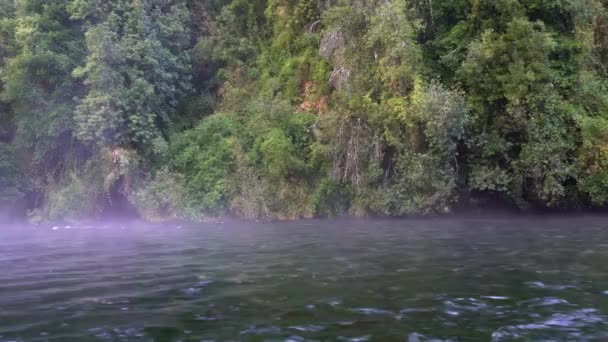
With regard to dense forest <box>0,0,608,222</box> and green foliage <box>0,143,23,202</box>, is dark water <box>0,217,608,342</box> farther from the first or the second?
green foliage <box>0,143,23,202</box>

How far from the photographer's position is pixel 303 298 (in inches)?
316

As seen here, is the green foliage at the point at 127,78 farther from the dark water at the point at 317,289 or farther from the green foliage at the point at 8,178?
the dark water at the point at 317,289

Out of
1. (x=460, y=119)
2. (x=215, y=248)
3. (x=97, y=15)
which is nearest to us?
(x=215, y=248)

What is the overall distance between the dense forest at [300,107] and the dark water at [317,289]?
6608 millimetres

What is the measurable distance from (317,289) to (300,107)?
65.8 feet

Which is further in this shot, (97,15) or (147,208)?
(97,15)

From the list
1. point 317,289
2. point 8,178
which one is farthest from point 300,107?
point 317,289

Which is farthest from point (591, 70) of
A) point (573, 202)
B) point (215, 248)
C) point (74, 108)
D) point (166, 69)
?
point (74, 108)

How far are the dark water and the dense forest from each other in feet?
21.7

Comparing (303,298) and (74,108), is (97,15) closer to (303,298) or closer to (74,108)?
(74,108)

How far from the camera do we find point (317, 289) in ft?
28.5

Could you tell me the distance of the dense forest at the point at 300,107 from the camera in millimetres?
21875

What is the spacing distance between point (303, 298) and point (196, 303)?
4.73 feet

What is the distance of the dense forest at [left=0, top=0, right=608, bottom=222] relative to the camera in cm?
2188
